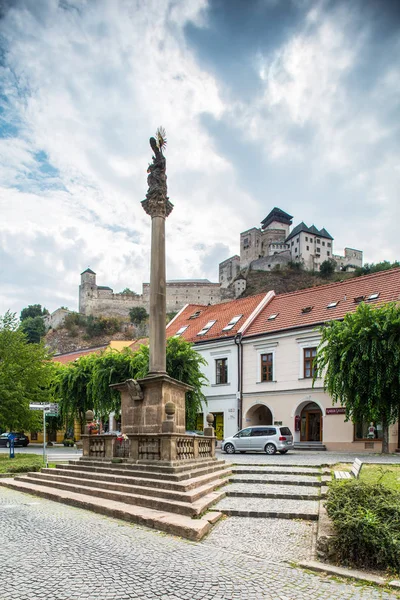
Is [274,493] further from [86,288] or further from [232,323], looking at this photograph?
[86,288]

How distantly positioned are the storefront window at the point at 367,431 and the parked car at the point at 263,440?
4.26 meters

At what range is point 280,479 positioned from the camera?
1291 centimetres

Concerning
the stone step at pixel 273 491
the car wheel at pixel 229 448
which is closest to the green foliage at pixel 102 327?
the car wheel at pixel 229 448

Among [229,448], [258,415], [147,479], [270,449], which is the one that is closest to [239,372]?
[258,415]

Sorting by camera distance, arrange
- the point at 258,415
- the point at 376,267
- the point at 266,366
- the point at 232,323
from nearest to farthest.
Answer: the point at 266,366
the point at 258,415
the point at 232,323
the point at 376,267

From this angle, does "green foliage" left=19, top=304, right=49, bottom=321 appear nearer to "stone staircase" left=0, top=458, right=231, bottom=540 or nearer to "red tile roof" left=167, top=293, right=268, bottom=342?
"red tile roof" left=167, top=293, right=268, bottom=342

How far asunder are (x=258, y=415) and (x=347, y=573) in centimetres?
2739

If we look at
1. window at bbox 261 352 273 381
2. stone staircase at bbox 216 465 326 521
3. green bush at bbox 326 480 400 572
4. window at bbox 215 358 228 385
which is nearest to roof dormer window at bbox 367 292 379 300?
window at bbox 261 352 273 381

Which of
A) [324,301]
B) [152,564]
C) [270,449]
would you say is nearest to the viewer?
[152,564]

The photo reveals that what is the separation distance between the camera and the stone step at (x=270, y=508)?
9.20 metres

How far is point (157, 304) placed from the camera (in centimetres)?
1483

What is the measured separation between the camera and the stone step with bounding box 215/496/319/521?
920 centimetres

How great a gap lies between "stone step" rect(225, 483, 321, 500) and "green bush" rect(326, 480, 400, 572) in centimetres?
404

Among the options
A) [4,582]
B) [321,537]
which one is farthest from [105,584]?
[321,537]
